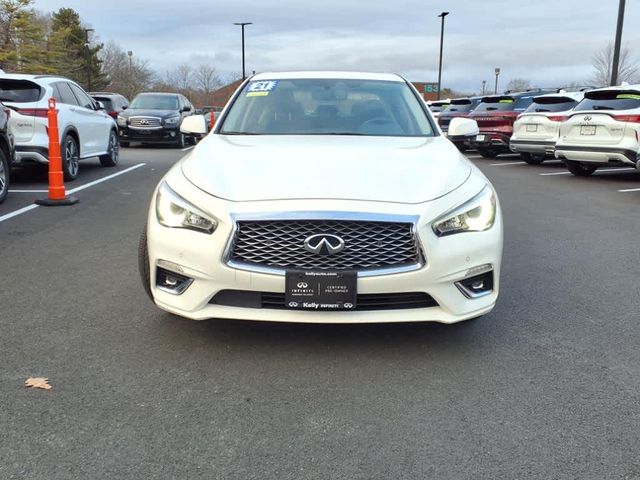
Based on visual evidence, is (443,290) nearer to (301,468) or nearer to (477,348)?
(477,348)

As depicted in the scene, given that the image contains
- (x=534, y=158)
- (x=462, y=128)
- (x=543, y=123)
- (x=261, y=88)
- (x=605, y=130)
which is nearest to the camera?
(x=261, y=88)

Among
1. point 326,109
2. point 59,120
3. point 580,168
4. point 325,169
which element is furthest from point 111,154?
point 325,169

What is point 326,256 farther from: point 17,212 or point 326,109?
point 17,212

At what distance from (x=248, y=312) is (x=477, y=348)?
51.9 inches

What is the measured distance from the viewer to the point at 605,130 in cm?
1059

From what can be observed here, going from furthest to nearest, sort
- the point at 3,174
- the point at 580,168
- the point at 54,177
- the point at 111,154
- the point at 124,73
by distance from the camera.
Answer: the point at 124,73 < the point at 580,168 < the point at 111,154 < the point at 54,177 < the point at 3,174

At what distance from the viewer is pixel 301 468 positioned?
2.37 metres

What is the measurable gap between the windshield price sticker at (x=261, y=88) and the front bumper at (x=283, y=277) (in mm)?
1942

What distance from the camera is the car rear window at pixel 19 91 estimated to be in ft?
29.7

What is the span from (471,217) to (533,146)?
11178 millimetres

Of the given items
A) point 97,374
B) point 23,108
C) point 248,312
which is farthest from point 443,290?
point 23,108

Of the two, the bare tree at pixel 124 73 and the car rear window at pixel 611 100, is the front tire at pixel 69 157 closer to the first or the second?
the car rear window at pixel 611 100

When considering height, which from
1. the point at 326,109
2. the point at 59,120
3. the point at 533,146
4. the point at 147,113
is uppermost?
the point at 326,109

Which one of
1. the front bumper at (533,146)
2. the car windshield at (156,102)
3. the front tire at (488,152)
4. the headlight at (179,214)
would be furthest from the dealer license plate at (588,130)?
the car windshield at (156,102)
